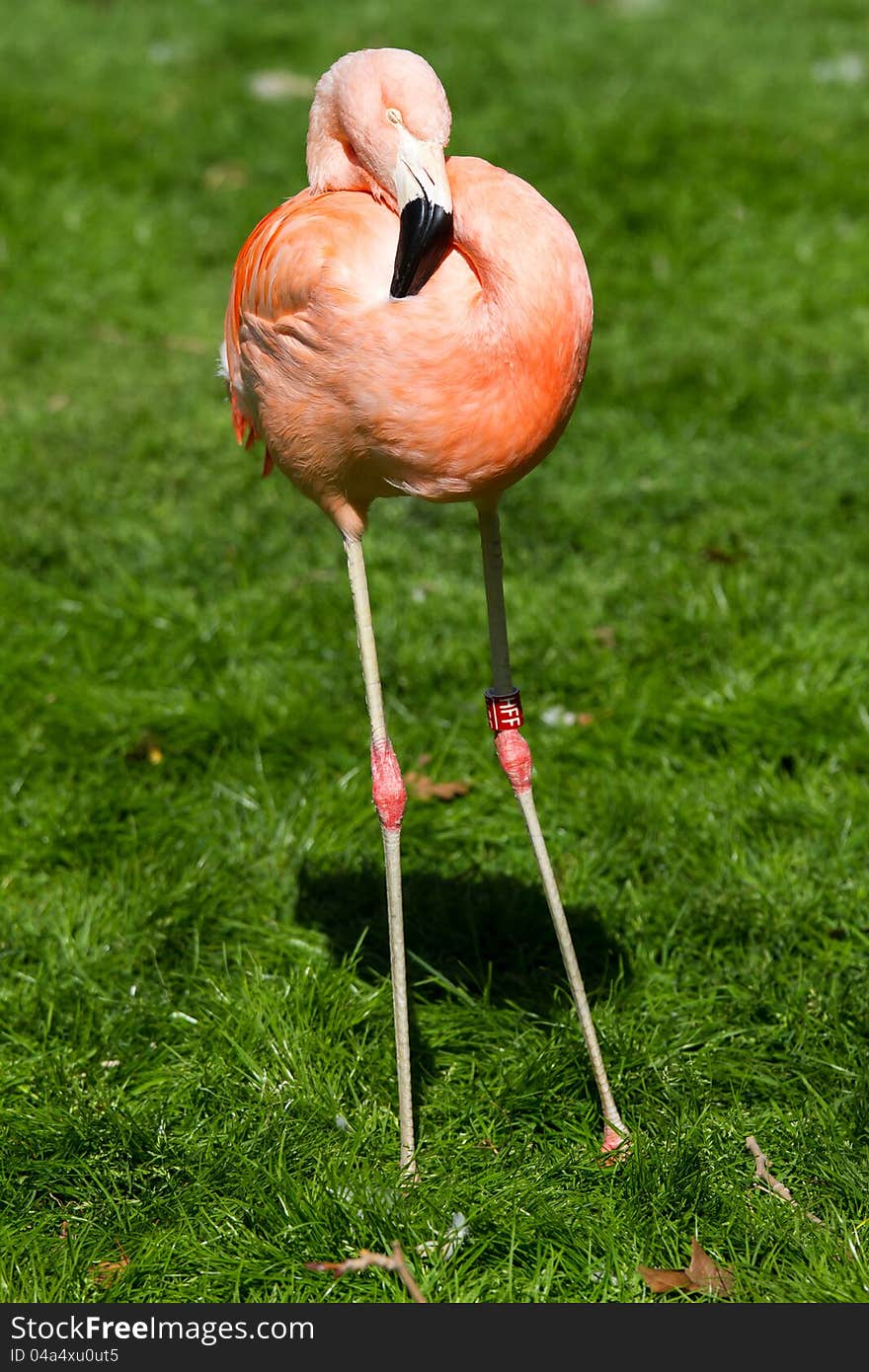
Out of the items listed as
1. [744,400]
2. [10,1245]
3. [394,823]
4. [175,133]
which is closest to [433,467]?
[394,823]

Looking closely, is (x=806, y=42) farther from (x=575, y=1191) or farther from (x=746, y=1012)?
(x=575, y=1191)

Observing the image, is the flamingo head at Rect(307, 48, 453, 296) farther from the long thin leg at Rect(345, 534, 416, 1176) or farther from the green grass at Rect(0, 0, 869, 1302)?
the green grass at Rect(0, 0, 869, 1302)

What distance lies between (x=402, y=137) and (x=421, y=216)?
21 cm

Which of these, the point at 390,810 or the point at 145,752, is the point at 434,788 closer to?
the point at 145,752

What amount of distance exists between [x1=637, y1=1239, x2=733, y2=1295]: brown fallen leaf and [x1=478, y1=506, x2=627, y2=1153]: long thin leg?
0.36 m

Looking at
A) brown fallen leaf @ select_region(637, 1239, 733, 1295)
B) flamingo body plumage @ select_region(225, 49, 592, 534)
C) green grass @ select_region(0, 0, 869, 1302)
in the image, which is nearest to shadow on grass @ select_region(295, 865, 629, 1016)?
green grass @ select_region(0, 0, 869, 1302)

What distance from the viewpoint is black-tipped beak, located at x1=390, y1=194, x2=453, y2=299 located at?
2.40 metres

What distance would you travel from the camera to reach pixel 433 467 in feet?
8.27

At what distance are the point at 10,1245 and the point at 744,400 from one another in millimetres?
4674

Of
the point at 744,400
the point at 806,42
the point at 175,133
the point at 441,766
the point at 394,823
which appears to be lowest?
the point at 441,766

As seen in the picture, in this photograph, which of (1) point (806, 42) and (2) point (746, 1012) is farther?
(1) point (806, 42)

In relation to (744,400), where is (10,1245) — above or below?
below

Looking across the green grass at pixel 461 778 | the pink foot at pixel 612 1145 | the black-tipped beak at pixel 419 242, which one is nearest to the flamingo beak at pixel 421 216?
the black-tipped beak at pixel 419 242
